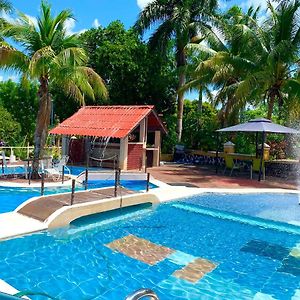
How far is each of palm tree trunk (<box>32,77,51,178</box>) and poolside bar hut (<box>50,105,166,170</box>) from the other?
4378mm

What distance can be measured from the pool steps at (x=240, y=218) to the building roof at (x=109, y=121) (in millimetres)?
7333

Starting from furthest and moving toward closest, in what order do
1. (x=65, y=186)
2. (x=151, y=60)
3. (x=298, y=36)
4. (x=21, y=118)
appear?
(x=21, y=118) → (x=151, y=60) → (x=298, y=36) → (x=65, y=186)

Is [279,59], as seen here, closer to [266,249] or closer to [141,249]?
[266,249]

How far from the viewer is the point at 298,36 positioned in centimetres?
1975

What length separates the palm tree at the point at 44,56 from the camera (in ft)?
44.8

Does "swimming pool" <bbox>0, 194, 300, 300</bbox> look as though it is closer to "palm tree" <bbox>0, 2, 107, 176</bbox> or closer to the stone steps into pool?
the stone steps into pool

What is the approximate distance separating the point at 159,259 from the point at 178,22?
2189 centimetres

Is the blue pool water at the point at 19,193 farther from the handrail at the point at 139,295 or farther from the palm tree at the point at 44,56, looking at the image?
the handrail at the point at 139,295

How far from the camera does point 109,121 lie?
2078cm

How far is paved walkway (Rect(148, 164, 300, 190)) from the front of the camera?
16766 millimetres

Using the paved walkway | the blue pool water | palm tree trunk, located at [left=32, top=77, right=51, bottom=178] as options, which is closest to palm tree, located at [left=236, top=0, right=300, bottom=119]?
the paved walkway

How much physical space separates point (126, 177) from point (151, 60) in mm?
13977

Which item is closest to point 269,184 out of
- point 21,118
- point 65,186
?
point 65,186

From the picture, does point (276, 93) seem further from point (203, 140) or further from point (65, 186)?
point (65, 186)
